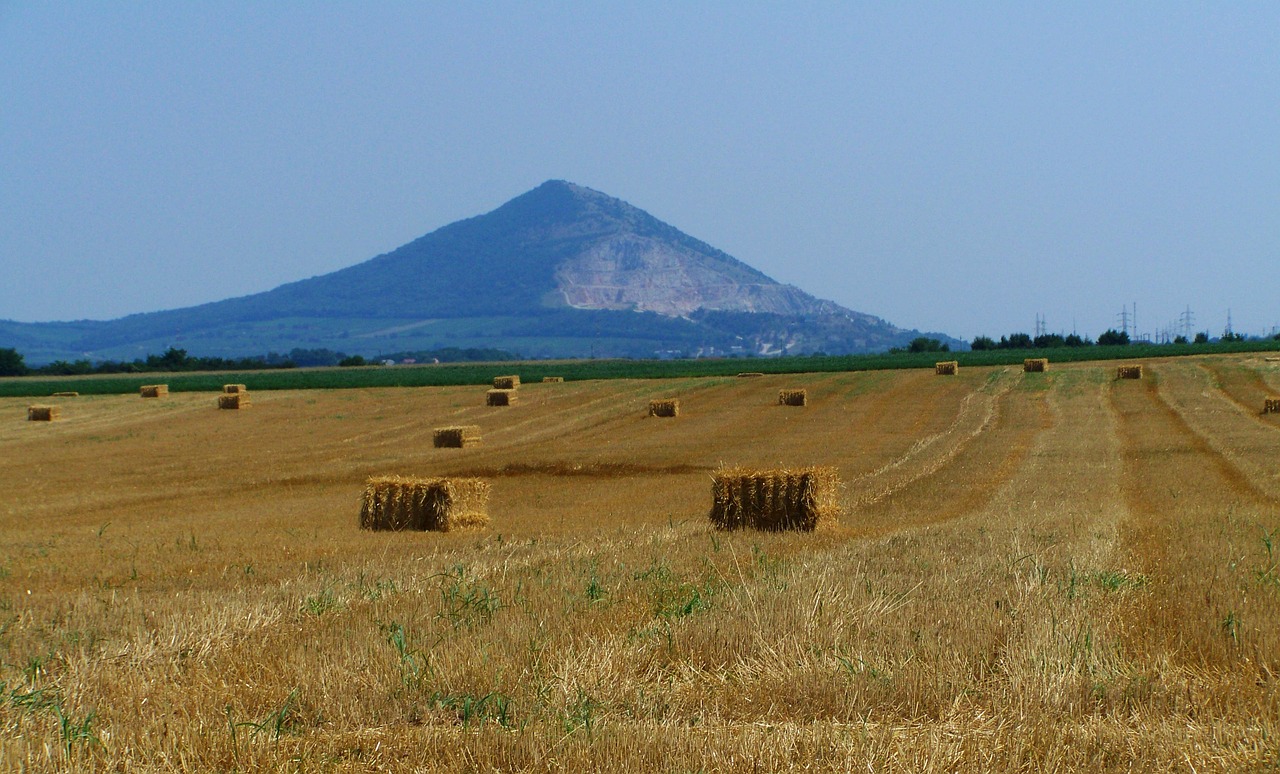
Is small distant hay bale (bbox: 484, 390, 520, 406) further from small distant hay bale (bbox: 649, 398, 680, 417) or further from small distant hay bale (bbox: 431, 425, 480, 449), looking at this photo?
small distant hay bale (bbox: 431, 425, 480, 449)

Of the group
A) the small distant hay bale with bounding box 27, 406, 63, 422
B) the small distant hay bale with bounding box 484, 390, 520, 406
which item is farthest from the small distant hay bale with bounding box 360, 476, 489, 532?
the small distant hay bale with bounding box 27, 406, 63, 422

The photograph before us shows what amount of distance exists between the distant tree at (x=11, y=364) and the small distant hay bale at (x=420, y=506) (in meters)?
107

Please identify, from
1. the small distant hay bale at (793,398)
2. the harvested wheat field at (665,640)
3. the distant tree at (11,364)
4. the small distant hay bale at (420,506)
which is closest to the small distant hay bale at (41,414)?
the small distant hay bale at (793,398)

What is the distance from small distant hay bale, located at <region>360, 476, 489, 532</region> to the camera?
727 inches

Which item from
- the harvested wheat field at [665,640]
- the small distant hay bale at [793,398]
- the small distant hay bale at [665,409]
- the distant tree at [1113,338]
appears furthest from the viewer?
the distant tree at [1113,338]

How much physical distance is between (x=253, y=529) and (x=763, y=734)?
562 inches

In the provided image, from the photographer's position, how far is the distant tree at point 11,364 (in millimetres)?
110637

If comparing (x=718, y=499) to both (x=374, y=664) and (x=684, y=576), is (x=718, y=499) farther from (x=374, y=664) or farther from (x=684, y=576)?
(x=374, y=664)

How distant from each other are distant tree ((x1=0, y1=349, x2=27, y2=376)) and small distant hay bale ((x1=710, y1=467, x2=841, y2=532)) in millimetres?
112023

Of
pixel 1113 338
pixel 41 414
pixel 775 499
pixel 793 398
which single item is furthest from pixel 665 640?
pixel 1113 338

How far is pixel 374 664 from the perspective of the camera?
6.76 meters

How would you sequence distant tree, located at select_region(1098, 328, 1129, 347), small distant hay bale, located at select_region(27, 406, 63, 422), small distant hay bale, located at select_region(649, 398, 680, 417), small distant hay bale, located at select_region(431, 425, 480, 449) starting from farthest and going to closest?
1. distant tree, located at select_region(1098, 328, 1129, 347)
2. small distant hay bale, located at select_region(27, 406, 63, 422)
3. small distant hay bale, located at select_region(649, 398, 680, 417)
4. small distant hay bale, located at select_region(431, 425, 480, 449)

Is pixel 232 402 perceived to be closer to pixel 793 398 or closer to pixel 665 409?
pixel 665 409

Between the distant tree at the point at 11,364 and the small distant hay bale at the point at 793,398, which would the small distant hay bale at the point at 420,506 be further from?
the distant tree at the point at 11,364
